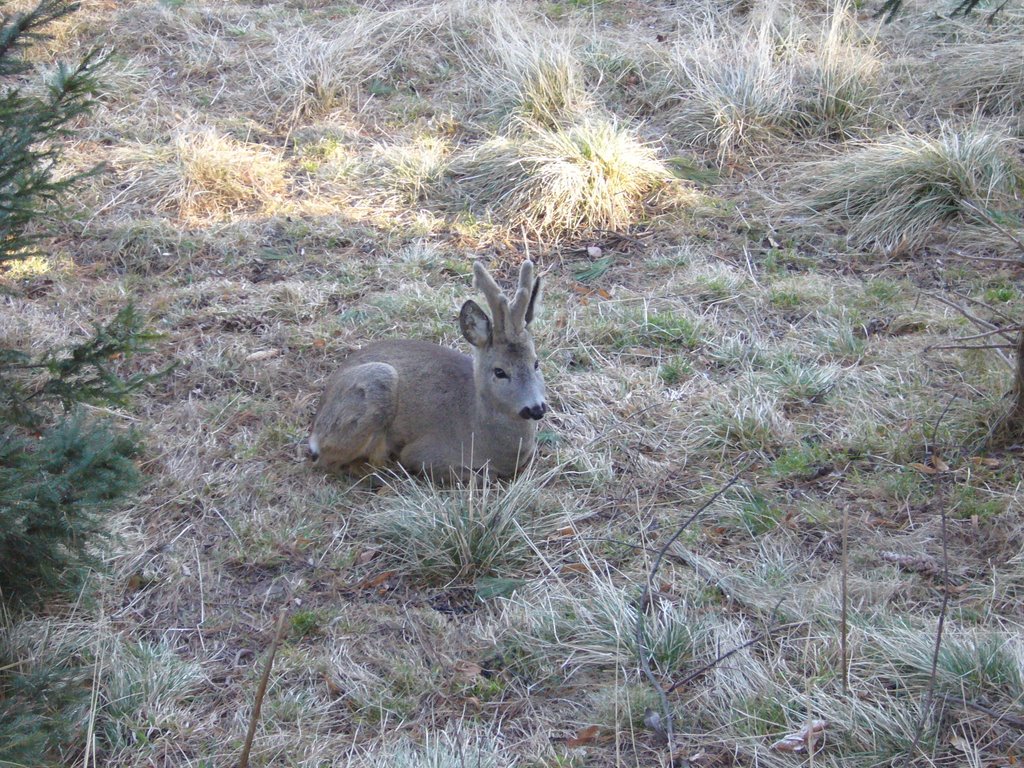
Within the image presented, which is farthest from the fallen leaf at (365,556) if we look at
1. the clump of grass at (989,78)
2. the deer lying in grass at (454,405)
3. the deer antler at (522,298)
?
the clump of grass at (989,78)

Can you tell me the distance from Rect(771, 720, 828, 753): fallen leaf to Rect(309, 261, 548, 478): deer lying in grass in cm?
222

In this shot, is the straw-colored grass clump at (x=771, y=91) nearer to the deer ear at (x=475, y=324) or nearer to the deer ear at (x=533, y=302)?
the deer ear at (x=533, y=302)

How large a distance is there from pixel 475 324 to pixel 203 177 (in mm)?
4183

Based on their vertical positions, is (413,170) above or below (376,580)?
above

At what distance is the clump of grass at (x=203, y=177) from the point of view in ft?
28.7

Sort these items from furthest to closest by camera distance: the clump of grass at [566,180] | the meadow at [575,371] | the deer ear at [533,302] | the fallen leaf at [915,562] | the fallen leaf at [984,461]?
the clump of grass at [566,180]
the deer ear at [533,302]
the fallen leaf at [984,461]
the fallen leaf at [915,562]
the meadow at [575,371]

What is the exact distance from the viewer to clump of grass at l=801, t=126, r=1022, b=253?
8.03 metres

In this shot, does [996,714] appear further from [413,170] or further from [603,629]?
[413,170]

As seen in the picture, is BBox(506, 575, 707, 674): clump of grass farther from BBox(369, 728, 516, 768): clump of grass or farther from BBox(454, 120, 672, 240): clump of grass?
BBox(454, 120, 672, 240): clump of grass

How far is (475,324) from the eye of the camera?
18.8 ft

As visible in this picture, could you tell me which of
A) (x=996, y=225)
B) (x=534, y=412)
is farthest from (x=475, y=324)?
(x=996, y=225)

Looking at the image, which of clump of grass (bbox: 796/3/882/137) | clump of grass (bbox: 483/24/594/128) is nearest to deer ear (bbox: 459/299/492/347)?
clump of grass (bbox: 483/24/594/128)

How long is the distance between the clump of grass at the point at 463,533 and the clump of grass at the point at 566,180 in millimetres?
3655

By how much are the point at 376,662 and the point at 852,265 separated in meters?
5.12
